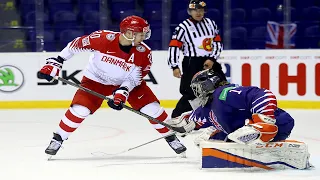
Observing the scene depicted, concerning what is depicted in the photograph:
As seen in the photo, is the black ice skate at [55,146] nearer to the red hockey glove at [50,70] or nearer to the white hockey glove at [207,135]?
the red hockey glove at [50,70]

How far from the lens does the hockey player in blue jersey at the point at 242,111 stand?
3693 mm

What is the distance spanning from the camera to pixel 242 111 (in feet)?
12.8

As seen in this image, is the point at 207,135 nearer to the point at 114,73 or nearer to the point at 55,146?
the point at 114,73

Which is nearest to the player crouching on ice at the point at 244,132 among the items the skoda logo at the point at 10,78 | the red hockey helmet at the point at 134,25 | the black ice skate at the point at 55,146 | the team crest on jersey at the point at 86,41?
the red hockey helmet at the point at 134,25

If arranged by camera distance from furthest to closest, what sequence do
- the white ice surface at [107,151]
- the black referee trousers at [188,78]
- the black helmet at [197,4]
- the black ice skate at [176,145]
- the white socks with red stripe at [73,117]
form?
1. the black referee trousers at [188,78]
2. the black helmet at [197,4]
3. the black ice skate at [176,145]
4. the white socks with red stripe at [73,117]
5. the white ice surface at [107,151]

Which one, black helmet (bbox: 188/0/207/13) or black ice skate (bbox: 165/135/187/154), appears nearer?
black ice skate (bbox: 165/135/187/154)

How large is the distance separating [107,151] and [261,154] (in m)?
1.44

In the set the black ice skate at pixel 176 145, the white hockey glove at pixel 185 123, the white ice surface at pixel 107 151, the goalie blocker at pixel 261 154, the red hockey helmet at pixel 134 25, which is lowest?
the white ice surface at pixel 107 151

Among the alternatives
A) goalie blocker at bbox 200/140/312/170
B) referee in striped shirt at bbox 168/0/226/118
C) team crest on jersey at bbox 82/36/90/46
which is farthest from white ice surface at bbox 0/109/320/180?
team crest on jersey at bbox 82/36/90/46

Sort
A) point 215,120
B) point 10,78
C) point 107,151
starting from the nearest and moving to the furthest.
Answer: point 215,120 < point 107,151 < point 10,78

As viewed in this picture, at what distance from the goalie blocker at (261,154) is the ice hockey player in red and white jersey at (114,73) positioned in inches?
28.1

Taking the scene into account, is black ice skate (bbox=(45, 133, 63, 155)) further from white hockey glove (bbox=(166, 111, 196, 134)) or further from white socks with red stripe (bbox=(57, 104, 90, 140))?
white hockey glove (bbox=(166, 111, 196, 134))

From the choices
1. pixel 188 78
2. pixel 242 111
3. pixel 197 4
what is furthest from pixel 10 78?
pixel 242 111

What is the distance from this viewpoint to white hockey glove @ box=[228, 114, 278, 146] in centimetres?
369
